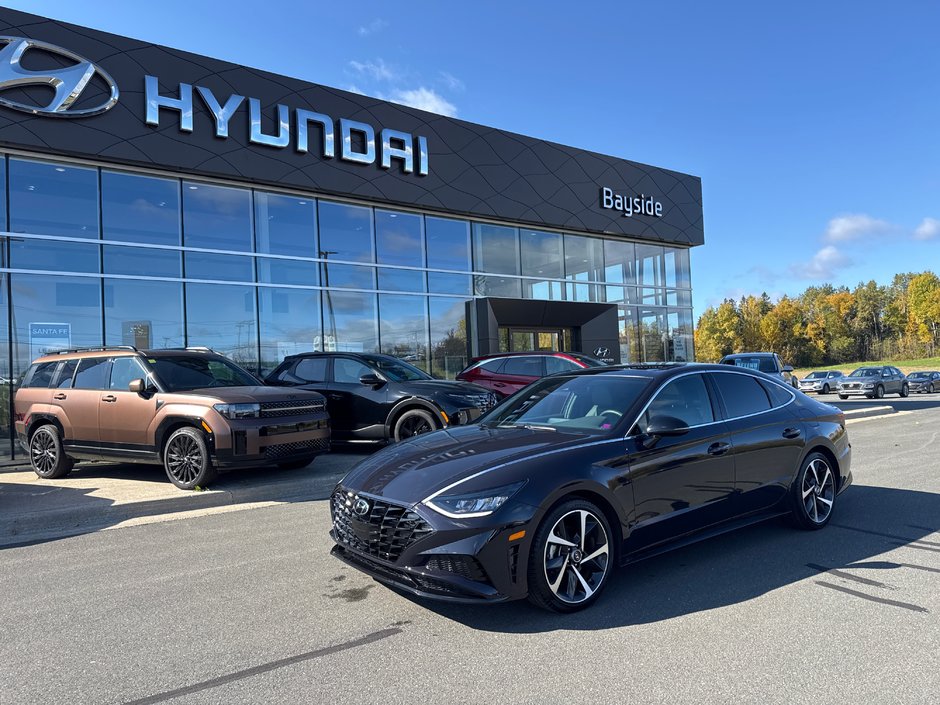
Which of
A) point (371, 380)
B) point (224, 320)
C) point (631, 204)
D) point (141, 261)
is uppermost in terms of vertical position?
point (631, 204)

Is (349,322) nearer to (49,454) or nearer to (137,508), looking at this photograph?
(49,454)

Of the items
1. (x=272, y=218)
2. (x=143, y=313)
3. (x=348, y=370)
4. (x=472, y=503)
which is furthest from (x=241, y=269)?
(x=472, y=503)

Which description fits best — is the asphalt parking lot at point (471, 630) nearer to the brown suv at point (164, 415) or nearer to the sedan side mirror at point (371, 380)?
the brown suv at point (164, 415)

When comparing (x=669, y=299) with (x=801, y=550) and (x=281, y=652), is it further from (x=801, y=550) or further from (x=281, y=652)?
(x=281, y=652)

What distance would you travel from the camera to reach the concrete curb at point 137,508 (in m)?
6.51

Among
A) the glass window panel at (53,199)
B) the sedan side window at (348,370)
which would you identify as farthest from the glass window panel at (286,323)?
the sedan side window at (348,370)

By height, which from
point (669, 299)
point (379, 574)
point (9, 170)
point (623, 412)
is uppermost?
point (9, 170)

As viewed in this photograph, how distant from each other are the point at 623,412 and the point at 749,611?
148 cm

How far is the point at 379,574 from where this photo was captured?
3.88m

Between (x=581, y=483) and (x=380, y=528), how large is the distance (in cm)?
125

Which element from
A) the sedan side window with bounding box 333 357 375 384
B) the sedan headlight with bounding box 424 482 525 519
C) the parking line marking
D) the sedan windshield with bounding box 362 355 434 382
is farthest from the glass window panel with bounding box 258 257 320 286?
the parking line marking

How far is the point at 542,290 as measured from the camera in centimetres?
2088

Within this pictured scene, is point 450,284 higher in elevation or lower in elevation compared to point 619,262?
lower

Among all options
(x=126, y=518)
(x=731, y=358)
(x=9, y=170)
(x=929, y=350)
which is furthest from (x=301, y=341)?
(x=929, y=350)
